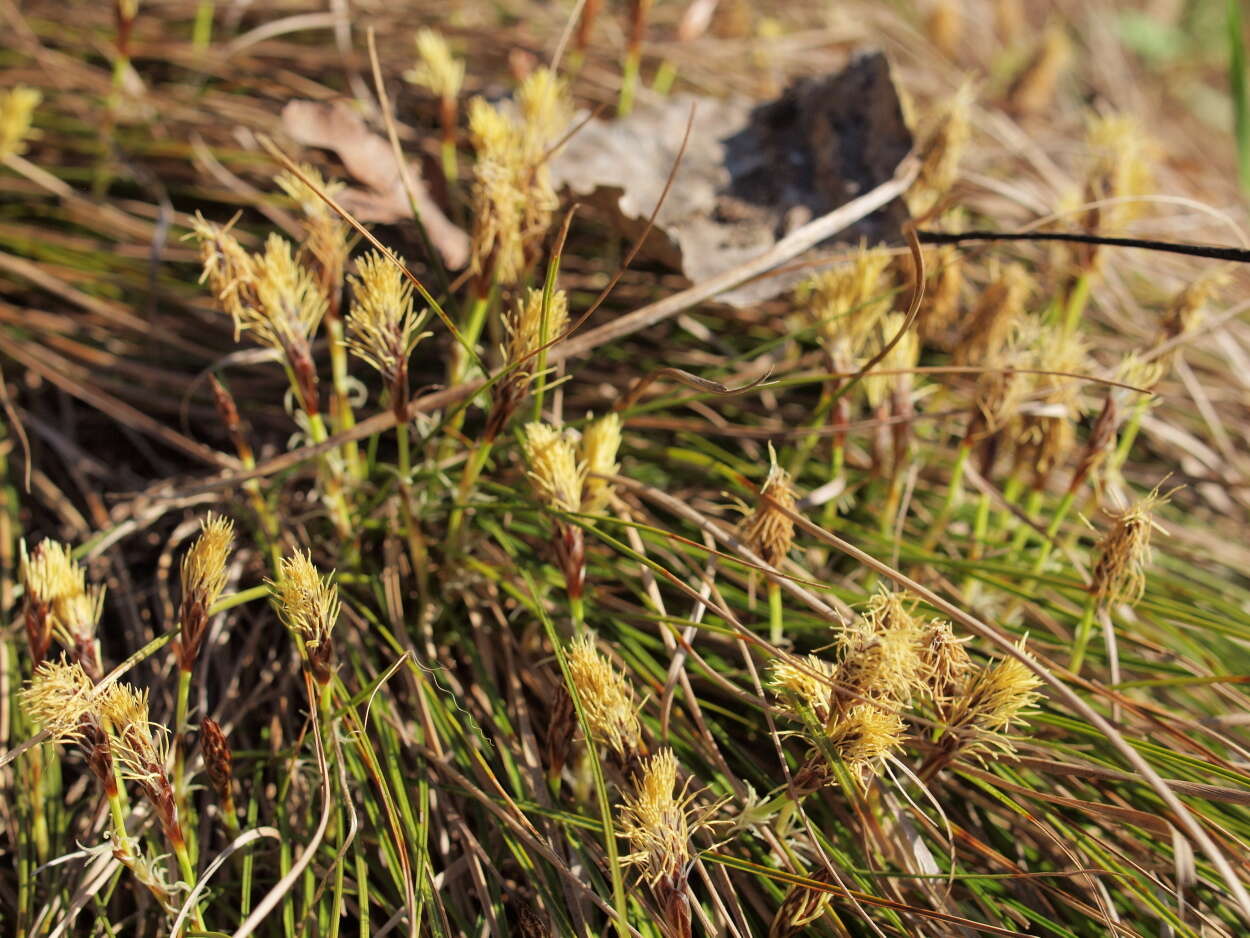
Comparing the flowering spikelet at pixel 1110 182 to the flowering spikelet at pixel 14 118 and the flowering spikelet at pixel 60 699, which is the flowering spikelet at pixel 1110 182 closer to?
the flowering spikelet at pixel 60 699

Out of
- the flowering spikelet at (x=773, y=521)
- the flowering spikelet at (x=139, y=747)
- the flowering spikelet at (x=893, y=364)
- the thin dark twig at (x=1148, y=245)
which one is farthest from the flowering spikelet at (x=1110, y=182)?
the flowering spikelet at (x=139, y=747)

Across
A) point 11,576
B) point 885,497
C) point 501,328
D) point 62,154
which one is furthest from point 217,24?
point 885,497

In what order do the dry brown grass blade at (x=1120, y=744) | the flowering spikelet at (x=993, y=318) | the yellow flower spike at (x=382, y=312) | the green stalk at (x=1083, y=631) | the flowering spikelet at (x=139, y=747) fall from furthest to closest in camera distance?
the flowering spikelet at (x=993, y=318) < the green stalk at (x=1083, y=631) < the yellow flower spike at (x=382, y=312) < the flowering spikelet at (x=139, y=747) < the dry brown grass blade at (x=1120, y=744)

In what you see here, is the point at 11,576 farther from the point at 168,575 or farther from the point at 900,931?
the point at 900,931

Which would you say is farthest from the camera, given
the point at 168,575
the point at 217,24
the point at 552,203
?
the point at 217,24

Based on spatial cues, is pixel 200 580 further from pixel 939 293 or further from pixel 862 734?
pixel 939 293

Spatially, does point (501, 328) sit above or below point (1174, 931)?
above
